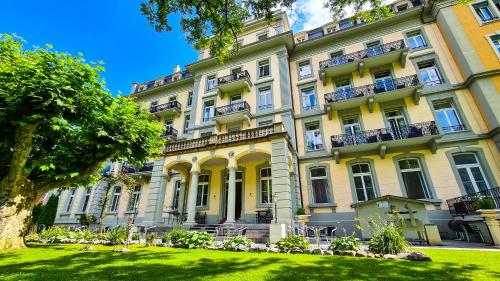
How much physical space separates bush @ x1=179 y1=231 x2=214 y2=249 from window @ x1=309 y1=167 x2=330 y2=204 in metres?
7.70

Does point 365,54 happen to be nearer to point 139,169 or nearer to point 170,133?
point 170,133

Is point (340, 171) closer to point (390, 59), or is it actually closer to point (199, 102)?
point (390, 59)

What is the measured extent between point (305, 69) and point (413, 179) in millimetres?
10754

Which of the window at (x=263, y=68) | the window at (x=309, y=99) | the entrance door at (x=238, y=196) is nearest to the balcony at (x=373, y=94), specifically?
the window at (x=309, y=99)

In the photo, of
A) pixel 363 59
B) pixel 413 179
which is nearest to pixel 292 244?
pixel 413 179

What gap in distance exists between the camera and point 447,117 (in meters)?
13.3

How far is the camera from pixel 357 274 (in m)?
4.42

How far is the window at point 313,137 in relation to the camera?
15.2 m

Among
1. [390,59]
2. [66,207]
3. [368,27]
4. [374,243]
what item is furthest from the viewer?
[66,207]

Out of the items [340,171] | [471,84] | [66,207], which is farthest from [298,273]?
[66,207]

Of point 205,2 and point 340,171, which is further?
point 340,171

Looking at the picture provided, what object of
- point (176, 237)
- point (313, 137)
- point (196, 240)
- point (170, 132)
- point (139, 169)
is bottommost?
point (196, 240)

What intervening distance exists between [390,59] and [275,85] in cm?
797

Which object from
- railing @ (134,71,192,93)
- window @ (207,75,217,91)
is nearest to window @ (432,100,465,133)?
window @ (207,75,217,91)
